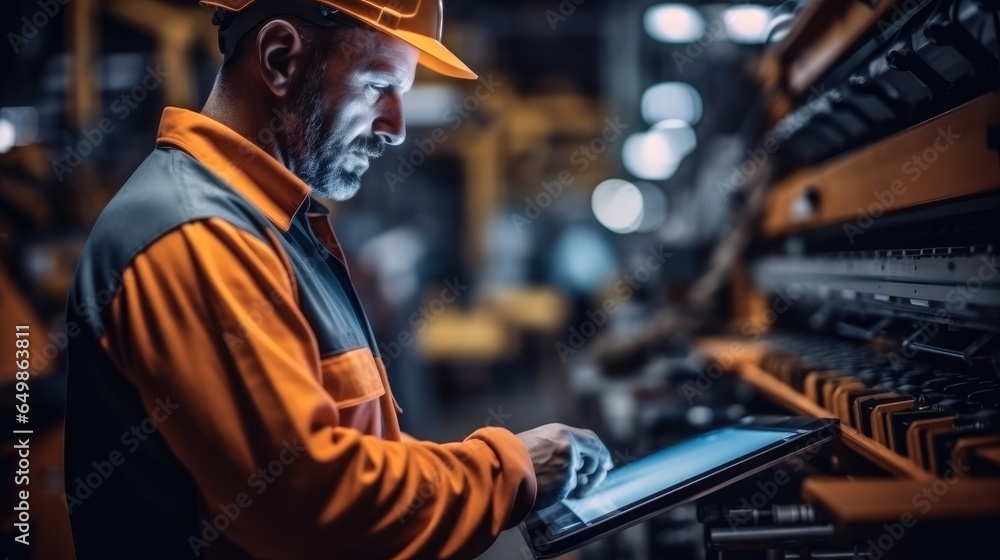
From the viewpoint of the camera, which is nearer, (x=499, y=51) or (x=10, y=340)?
(x=10, y=340)

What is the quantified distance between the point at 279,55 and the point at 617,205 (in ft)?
44.3

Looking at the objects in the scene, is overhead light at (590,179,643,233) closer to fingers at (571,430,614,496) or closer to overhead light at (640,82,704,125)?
overhead light at (640,82,704,125)

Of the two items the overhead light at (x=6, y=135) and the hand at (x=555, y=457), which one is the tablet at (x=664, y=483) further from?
the overhead light at (x=6, y=135)

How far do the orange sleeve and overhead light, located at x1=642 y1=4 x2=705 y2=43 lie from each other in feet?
22.3

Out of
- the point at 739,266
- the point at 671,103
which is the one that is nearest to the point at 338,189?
the point at 739,266

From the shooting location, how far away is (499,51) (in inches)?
520

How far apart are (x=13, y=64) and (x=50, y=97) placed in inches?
29.8

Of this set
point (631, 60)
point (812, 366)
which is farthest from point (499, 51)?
point (812, 366)

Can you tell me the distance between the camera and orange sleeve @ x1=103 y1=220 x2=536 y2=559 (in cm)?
105

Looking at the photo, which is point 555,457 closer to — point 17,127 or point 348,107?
point 348,107

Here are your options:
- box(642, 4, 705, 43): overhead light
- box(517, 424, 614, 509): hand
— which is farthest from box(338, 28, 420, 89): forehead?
box(642, 4, 705, 43): overhead light

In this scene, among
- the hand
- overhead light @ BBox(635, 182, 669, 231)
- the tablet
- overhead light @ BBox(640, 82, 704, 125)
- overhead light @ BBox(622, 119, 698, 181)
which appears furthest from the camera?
overhead light @ BBox(635, 182, 669, 231)

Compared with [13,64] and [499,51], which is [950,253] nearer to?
[13,64]

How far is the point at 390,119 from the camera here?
145 centimetres
